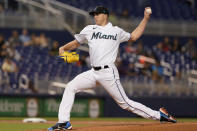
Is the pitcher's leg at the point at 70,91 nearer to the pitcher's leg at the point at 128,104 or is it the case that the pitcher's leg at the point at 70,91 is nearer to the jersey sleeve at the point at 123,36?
the pitcher's leg at the point at 128,104

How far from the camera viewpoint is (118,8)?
2128cm

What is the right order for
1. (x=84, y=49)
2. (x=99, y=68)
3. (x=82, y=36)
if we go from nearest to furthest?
(x=99, y=68)
(x=82, y=36)
(x=84, y=49)

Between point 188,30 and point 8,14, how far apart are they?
7857 mm

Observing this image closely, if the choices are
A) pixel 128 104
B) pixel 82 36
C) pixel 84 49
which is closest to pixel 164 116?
pixel 128 104

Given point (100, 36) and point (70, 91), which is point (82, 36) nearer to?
point (100, 36)

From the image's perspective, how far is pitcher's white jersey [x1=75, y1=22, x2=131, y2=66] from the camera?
7.32m

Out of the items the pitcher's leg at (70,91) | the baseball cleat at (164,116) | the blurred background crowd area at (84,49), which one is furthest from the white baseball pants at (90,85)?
the blurred background crowd area at (84,49)

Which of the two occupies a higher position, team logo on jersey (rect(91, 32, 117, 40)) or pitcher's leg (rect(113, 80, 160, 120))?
team logo on jersey (rect(91, 32, 117, 40))

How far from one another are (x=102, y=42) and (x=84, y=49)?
1088 centimetres

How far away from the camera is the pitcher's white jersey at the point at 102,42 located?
7.32 meters

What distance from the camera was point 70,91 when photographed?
288 inches

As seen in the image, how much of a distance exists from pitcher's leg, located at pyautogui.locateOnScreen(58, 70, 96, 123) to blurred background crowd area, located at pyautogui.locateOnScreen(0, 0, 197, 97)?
261 inches

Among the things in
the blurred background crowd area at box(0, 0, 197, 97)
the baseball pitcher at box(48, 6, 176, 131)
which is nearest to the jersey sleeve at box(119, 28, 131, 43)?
the baseball pitcher at box(48, 6, 176, 131)

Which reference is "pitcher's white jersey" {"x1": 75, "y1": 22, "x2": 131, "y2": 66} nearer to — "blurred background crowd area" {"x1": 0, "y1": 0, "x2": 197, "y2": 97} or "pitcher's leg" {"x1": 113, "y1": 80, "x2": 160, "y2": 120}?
"pitcher's leg" {"x1": 113, "y1": 80, "x2": 160, "y2": 120}
